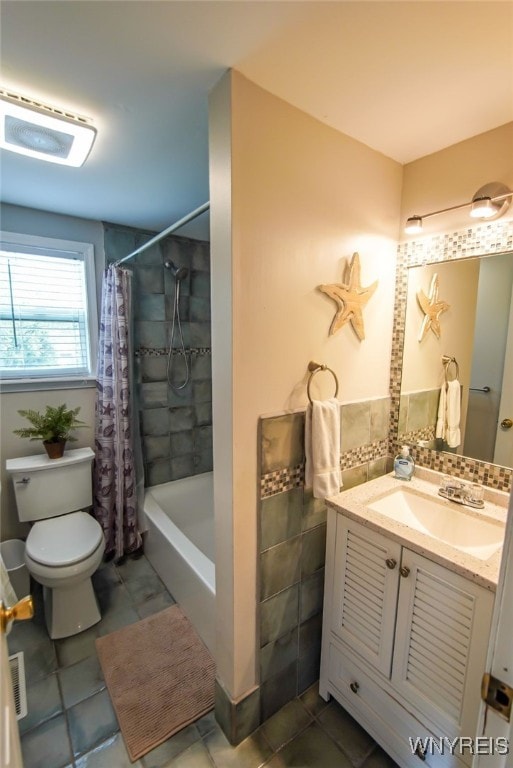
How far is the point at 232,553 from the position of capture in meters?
Result: 1.20

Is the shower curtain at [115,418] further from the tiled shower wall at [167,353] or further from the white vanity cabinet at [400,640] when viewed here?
the white vanity cabinet at [400,640]

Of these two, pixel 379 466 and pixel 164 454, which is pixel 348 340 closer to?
pixel 379 466

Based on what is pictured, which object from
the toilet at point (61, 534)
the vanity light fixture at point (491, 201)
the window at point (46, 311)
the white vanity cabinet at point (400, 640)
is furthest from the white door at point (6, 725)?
the vanity light fixture at point (491, 201)

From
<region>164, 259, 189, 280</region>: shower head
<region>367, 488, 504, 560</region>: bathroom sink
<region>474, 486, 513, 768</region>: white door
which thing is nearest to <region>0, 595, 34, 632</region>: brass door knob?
<region>474, 486, 513, 768</region>: white door

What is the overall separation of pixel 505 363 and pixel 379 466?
0.74 m

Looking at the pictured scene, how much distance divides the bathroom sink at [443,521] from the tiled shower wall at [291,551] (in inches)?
7.8

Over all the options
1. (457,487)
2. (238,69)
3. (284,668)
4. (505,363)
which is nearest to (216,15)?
(238,69)

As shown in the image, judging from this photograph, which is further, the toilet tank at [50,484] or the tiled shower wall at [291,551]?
the toilet tank at [50,484]

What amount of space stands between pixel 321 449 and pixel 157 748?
1326 millimetres

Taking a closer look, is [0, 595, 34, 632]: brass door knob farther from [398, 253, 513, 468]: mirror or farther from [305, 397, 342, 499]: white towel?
[398, 253, 513, 468]: mirror

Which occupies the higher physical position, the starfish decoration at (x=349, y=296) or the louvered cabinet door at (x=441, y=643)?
the starfish decoration at (x=349, y=296)

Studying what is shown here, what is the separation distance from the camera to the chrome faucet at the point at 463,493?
1352mm

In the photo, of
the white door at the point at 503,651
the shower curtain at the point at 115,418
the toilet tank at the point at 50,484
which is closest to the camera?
the white door at the point at 503,651

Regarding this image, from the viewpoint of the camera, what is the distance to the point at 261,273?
1149mm
